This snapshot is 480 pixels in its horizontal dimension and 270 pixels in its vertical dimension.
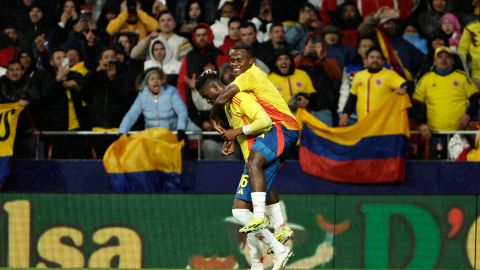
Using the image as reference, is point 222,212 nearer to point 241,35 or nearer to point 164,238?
point 164,238

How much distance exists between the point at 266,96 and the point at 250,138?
448 millimetres

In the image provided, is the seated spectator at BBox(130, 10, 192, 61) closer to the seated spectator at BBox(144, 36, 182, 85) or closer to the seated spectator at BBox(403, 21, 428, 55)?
the seated spectator at BBox(144, 36, 182, 85)

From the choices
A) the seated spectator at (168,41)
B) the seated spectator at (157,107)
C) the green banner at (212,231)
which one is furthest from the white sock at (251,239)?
the seated spectator at (168,41)

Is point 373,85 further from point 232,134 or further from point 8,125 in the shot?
point 232,134

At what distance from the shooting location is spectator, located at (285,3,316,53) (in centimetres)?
1839

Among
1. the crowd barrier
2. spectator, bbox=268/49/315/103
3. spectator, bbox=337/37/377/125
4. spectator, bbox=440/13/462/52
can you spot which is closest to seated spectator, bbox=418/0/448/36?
spectator, bbox=440/13/462/52

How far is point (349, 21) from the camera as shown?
61.5 feet

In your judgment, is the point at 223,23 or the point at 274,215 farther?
the point at 223,23

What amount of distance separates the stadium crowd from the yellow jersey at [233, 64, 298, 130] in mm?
Answer: 4189

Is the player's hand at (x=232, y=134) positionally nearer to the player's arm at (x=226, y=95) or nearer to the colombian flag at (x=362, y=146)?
the player's arm at (x=226, y=95)

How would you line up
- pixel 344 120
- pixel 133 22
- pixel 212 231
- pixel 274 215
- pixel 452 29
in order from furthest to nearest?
pixel 133 22 < pixel 452 29 < pixel 344 120 < pixel 212 231 < pixel 274 215

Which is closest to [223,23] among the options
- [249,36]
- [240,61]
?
[249,36]

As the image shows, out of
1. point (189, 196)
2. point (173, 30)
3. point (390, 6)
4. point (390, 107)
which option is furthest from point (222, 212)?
point (390, 6)

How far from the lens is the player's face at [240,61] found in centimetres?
1192
